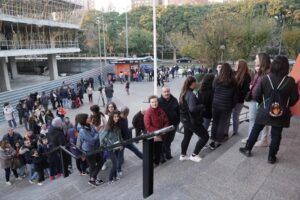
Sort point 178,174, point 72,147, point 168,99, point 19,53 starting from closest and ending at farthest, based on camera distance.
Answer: point 178,174, point 168,99, point 72,147, point 19,53

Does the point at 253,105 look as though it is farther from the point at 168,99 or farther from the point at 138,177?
the point at 138,177

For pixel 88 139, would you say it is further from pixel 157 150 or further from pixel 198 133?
pixel 198 133

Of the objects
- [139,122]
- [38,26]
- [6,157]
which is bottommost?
[6,157]

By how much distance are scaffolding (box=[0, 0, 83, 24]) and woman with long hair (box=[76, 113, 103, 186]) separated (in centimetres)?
2378

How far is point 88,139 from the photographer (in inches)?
206

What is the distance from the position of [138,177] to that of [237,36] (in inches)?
906

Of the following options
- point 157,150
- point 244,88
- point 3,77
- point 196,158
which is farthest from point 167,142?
point 3,77

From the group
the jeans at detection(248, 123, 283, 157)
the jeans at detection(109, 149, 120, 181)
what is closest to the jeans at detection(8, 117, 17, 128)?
the jeans at detection(109, 149, 120, 181)

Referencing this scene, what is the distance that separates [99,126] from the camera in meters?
5.84

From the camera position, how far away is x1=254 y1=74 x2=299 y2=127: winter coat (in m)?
3.57

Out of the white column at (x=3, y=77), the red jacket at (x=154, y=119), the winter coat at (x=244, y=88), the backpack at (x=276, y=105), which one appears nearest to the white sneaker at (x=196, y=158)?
the red jacket at (x=154, y=119)

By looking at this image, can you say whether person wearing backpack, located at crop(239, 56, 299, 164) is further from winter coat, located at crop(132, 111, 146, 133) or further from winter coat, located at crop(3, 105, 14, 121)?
winter coat, located at crop(3, 105, 14, 121)

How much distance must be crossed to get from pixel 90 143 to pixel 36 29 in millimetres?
28718

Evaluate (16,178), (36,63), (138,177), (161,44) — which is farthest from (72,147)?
(161,44)
